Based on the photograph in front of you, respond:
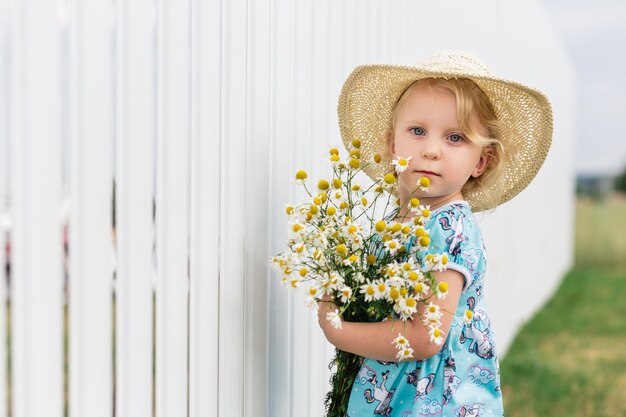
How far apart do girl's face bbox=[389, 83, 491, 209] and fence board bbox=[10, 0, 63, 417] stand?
0.89 m

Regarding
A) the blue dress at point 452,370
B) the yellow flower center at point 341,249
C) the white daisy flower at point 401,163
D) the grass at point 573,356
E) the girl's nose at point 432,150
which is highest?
the girl's nose at point 432,150

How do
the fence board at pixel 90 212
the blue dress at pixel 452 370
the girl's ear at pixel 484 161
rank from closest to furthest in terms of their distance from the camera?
the fence board at pixel 90 212, the blue dress at pixel 452 370, the girl's ear at pixel 484 161

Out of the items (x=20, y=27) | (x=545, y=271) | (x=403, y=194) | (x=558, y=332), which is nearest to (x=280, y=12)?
(x=403, y=194)

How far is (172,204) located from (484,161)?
840 millimetres

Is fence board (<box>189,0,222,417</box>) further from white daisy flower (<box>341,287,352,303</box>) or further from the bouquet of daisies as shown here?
white daisy flower (<box>341,287,352,303</box>)

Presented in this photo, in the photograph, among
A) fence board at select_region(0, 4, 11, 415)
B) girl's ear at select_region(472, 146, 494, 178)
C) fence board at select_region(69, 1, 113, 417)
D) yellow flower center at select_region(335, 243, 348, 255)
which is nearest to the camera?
fence board at select_region(0, 4, 11, 415)

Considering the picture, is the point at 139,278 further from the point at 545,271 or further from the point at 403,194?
the point at 545,271

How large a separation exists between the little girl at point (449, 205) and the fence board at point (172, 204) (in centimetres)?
35

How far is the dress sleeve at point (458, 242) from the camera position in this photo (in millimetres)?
2080

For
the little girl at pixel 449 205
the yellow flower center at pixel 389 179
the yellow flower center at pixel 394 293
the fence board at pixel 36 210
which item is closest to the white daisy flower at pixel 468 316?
the little girl at pixel 449 205

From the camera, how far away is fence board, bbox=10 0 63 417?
5.28 ft

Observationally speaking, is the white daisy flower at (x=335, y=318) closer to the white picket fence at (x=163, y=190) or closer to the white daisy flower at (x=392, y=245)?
the white daisy flower at (x=392, y=245)

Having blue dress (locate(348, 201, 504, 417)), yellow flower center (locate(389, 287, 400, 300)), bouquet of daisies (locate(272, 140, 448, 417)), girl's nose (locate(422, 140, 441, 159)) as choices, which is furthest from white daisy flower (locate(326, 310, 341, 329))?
girl's nose (locate(422, 140, 441, 159))

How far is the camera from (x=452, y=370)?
2.12 meters
